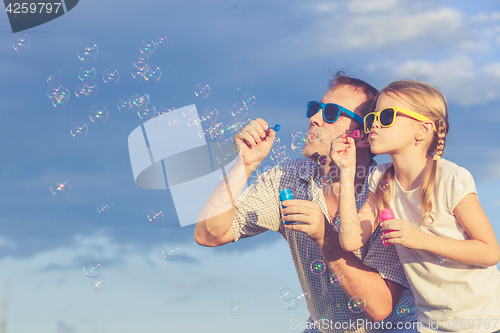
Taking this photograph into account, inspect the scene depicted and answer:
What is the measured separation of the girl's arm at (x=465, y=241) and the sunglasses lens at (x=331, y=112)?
1373mm

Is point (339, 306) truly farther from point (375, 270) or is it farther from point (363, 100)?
point (363, 100)

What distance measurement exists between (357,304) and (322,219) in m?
0.77

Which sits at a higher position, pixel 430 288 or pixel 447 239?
pixel 447 239

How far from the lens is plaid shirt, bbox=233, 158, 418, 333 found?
3.11 meters

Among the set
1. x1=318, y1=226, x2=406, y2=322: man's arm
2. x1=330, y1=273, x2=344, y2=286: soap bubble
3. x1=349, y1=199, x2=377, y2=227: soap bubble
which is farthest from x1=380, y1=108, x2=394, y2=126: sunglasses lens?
x1=330, y1=273, x2=344, y2=286: soap bubble

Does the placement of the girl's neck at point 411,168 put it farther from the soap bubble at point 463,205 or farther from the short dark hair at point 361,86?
the short dark hair at point 361,86

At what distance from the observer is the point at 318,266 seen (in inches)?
131

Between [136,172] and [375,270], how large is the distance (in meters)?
2.54

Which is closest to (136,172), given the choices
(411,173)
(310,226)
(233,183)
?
(233,183)

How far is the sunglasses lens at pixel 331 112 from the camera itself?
144 inches

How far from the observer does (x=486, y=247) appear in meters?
2.46

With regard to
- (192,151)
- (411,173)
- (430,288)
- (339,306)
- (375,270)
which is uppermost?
(411,173)

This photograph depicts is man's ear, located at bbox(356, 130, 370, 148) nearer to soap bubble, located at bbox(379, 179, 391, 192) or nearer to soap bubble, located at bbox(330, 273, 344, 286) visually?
soap bubble, located at bbox(379, 179, 391, 192)

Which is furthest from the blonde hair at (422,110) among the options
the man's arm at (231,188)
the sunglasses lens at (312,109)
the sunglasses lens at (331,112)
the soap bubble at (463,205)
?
the man's arm at (231,188)
